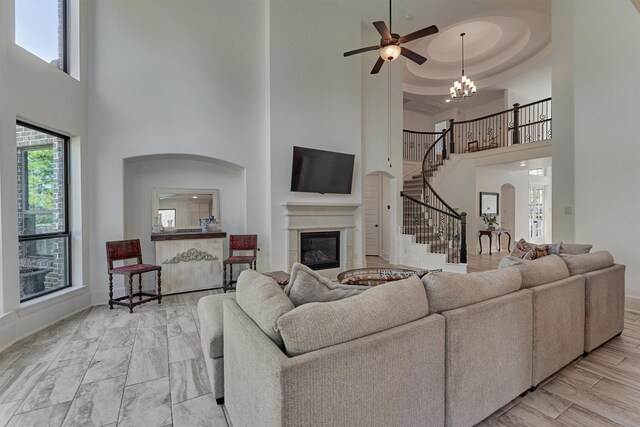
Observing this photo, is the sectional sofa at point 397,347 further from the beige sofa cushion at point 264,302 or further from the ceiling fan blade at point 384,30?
the ceiling fan blade at point 384,30

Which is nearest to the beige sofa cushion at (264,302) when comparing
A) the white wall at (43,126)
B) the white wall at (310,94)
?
the white wall at (43,126)

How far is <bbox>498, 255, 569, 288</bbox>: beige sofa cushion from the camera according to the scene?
210 centimetres

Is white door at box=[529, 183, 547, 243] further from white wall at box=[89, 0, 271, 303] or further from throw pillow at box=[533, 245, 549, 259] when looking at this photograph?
white wall at box=[89, 0, 271, 303]

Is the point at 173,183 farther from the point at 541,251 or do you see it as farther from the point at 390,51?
the point at 541,251

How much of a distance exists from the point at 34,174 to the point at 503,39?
9.59 m

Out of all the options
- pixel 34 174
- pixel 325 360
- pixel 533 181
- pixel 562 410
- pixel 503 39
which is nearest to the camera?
pixel 325 360

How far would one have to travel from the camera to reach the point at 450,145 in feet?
29.0

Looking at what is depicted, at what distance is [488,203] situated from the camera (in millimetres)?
8297

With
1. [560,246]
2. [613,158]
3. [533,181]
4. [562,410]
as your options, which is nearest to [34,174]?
[562,410]

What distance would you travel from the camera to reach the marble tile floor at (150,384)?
1804 mm

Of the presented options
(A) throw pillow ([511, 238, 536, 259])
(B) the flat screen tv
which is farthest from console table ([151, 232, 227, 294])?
(A) throw pillow ([511, 238, 536, 259])

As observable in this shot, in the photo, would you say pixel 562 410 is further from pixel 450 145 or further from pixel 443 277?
pixel 450 145

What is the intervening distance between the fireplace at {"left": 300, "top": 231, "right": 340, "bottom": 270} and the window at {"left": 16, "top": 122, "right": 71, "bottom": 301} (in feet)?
11.0

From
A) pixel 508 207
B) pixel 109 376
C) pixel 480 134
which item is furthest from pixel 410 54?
pixel 508 207
